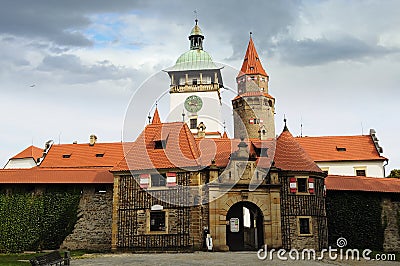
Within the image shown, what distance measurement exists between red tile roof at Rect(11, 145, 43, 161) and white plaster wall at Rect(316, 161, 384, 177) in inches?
1197

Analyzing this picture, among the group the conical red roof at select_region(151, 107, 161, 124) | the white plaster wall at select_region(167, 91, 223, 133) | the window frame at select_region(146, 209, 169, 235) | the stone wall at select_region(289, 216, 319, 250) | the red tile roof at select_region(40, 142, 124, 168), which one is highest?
the white plaster wall at select_region(167, 91, 223, 133)

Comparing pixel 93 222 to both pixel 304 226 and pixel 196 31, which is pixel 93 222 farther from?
pixel 196 31

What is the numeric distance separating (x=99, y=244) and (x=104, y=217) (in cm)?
173

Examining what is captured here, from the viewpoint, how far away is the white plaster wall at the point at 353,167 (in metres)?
44.8

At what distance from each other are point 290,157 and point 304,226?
4.38m

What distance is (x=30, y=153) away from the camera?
54500 millimetres

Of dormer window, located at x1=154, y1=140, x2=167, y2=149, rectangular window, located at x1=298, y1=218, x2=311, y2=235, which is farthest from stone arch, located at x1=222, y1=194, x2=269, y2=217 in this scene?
dormer window, located at x1=154, y1=140, x2=167, y2=149

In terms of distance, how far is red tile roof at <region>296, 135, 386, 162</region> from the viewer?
4556 centimetres

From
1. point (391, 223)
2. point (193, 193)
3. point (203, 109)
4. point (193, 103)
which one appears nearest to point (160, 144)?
point (193, 193)

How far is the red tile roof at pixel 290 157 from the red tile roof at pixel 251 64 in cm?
2766

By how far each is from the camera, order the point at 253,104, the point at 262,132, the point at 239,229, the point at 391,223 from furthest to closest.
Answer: the point at 253,104 < the point at 262,132 < the point at 391,223 < the point at 239,229

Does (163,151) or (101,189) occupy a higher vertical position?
(163,151)

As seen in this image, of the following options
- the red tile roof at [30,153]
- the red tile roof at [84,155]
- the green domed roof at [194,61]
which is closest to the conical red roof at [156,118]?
the red tile roof at [84,155]

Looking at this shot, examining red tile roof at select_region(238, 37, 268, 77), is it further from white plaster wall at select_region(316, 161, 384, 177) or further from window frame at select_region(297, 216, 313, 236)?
window frame at select_region(297, 216, 313, 236)
